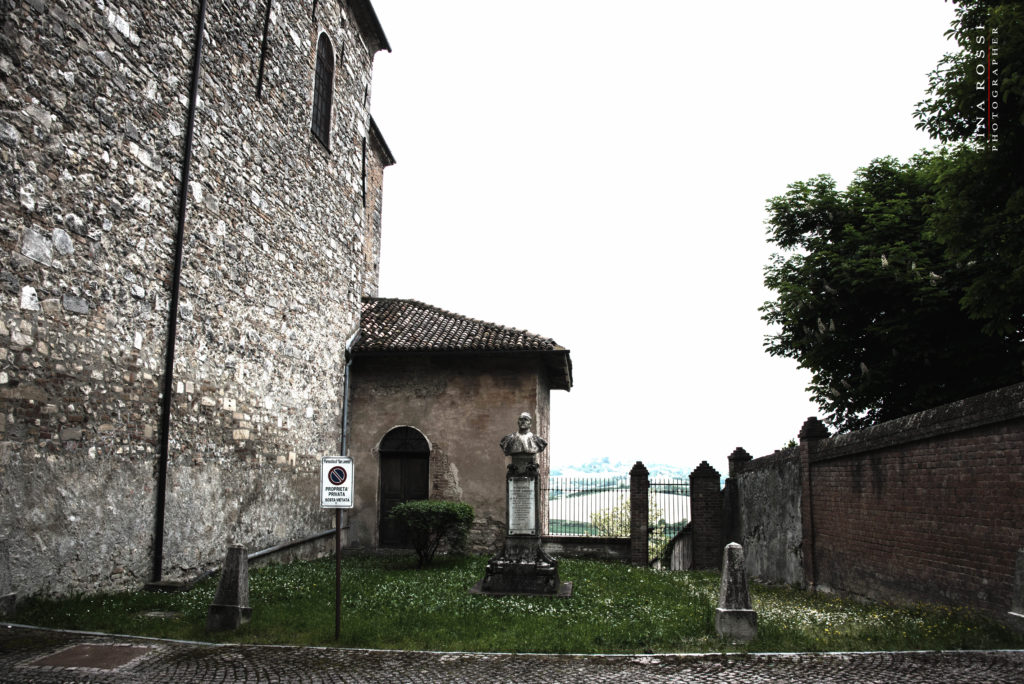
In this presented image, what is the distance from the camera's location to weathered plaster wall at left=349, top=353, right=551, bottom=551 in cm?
1493

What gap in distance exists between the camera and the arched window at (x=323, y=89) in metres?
14.8

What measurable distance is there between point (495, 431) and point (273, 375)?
16.3 feet

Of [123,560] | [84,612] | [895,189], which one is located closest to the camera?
[84,612]

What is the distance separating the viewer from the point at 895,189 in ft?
58.4

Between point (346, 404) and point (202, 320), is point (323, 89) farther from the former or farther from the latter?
point (202, 320)

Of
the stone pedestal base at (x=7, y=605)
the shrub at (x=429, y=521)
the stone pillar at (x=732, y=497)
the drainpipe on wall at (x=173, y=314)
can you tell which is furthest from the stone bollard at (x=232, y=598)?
the stone pillar at (x=732, y=497)

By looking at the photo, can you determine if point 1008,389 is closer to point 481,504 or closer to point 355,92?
point 481,504

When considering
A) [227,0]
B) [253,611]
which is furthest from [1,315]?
[227,0]

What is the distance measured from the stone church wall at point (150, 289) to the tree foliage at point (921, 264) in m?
10.9

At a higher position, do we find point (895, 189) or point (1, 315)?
point (895, 189)

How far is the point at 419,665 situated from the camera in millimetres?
5668

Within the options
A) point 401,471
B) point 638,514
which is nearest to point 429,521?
point 401,471

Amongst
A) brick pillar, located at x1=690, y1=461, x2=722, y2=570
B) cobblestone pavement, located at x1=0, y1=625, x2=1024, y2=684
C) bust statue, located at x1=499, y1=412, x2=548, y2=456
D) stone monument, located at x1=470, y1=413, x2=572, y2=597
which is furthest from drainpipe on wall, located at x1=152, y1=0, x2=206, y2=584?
brick pillar, located at x1=690, y1=461, x2=722, y2=570

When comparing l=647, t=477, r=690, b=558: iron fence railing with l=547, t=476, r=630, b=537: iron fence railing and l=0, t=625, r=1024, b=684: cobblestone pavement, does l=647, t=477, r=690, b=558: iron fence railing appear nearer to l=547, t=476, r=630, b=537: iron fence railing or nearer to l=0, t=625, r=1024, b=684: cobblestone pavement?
l=547, t=476, r=630, b=537: iron fence railing
